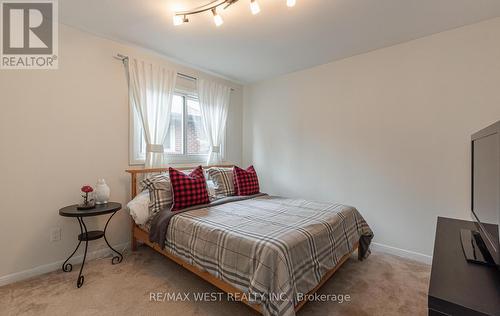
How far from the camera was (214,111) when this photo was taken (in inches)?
146

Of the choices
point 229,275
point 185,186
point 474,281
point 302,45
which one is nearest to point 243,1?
point 302,45

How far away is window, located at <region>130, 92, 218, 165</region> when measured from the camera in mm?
3248

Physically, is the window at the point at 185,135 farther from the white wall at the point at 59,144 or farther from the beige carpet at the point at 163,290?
the beige carpet at the point at 163,290

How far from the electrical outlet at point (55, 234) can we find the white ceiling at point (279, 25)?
2.05m

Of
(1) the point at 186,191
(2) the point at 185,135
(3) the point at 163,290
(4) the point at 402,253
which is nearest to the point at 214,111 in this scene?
(2) the point at 185,135

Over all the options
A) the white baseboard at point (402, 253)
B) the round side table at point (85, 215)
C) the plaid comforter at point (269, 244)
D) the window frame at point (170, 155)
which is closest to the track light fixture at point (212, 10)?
the window frame at point (170, 155)

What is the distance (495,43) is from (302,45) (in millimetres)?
1783

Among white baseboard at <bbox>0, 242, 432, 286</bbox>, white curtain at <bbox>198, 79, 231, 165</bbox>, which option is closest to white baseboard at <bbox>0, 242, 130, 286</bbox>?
white baseboard at <bbox>0, 242, 432, 286</bbox>

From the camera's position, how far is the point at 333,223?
1999 mm

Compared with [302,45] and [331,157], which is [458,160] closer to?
[331,157]

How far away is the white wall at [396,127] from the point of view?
2.27 meters

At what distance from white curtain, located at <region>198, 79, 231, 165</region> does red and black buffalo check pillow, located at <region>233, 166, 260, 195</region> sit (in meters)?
0.75

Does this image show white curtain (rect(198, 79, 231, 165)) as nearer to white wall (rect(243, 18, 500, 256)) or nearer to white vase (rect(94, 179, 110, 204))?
white wall (rect(243, 18, 500, 256))

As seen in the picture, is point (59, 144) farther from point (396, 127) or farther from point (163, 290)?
point (396, 127)
